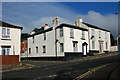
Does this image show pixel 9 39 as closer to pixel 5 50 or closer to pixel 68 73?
pixel 5 50

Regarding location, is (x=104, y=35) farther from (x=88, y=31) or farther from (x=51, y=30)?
(x=51, y=30)

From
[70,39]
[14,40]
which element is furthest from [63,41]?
[14,40]

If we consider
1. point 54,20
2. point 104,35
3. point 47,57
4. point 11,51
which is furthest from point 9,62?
point 104,35

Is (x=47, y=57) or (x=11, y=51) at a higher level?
(x=11, y=51)

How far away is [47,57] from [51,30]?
679 cm

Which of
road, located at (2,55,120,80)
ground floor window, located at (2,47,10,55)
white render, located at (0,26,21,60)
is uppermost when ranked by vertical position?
white render, located at (0,26,21,60)

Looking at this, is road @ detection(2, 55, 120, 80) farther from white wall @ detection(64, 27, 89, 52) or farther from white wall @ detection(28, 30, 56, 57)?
white wall @ detection(28, 30, 56, 57)

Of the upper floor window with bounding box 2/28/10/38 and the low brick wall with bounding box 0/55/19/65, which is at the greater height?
the upper floor window with bounding box 2/28/10/38

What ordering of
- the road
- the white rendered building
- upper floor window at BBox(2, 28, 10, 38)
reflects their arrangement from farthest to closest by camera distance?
upper floor window at BBox(2, 28, 10, 38), the white rendered building, the road

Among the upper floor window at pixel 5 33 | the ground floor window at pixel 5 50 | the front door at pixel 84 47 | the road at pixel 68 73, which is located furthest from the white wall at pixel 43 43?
the road at pixel 68 73

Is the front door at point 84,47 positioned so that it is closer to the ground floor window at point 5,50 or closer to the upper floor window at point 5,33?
the ground floor window at point 5,50

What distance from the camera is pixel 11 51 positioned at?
21.4m

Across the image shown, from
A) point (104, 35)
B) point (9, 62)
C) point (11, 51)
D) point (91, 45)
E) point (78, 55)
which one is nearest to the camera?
point (9, 62)

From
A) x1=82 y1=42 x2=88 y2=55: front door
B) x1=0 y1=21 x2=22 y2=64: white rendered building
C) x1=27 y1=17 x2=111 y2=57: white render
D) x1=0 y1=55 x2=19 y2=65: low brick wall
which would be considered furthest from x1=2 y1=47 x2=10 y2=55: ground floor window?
x1=82 y1=42 x2=88 y2=55: front door
